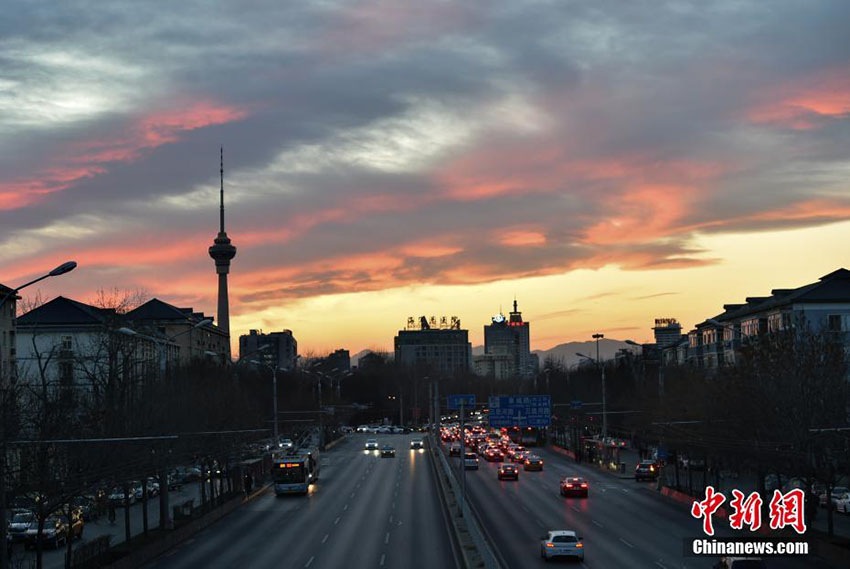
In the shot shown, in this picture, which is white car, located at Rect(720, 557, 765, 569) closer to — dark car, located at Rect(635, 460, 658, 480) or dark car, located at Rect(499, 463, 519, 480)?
dark car, located at Rect(635, 460, 658, 480)

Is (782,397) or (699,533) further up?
(782,397)

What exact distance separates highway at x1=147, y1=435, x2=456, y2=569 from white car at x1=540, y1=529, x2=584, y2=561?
163 inches

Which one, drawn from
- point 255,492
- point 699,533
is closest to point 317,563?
point 699,533

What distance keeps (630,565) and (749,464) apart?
24.0 meters

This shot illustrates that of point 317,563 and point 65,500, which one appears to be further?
point 317,563

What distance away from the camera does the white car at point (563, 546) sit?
1666 inches

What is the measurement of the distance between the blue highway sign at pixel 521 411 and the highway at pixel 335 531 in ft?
23.7

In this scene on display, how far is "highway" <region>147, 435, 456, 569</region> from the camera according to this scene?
45.5 m

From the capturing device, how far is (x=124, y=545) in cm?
4788

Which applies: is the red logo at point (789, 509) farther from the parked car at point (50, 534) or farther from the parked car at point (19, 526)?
the parked car at point (19, 526)

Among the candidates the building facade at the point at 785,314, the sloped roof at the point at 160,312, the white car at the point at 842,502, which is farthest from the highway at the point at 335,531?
the sloped roof at the point at 160,312

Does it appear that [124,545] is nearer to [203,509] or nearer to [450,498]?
[203,509]

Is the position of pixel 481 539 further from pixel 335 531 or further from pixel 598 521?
pixel 598 521

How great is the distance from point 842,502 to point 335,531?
31797mm
